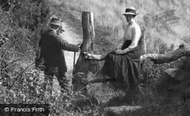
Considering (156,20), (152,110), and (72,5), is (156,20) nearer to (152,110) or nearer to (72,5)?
(72,5)

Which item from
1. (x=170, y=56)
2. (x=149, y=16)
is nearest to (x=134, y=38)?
(x=170, y=56)

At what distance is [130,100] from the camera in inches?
407

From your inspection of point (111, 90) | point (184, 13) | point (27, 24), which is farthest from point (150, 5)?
point (111, 90)

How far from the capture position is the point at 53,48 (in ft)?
34.7

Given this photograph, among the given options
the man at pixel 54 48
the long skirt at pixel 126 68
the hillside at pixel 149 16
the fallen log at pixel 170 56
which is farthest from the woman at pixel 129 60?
the hillside at pixel 149 16

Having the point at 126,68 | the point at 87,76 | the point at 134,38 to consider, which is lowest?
the point at 87,76

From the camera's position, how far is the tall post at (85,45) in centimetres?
1062

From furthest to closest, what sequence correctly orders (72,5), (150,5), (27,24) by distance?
(150,5), (72,5), (27,24)

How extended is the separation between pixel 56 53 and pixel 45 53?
0.84 ft

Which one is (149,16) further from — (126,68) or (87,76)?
(126,68)

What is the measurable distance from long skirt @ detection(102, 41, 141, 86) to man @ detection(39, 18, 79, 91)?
3.23ft

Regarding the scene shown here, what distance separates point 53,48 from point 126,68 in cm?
176

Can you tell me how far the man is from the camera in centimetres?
1047

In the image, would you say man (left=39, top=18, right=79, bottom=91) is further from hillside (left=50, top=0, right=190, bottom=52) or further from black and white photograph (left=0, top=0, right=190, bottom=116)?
hillside (left=50, top=0, right=190, bottom=52)
